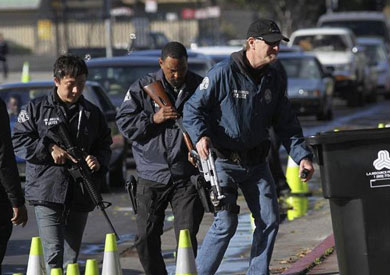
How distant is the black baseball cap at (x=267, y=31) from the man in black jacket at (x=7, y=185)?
1802mm

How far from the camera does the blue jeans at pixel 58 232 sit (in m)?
7.61

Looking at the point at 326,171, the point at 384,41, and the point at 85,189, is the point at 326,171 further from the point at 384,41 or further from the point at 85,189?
the point at 384,41

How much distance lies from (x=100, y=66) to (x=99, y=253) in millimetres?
7129

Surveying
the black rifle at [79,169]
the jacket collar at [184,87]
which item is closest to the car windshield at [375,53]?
the jacket collar at [184,87]

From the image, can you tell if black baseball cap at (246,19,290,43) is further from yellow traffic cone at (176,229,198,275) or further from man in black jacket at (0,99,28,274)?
man in black jacket at (0,99,28,274)

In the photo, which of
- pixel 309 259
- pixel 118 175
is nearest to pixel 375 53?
pixel 118 175

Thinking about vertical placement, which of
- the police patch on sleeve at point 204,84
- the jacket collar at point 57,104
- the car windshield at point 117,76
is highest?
the police patch on sleeve at point 204,84

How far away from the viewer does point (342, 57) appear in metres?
31.2

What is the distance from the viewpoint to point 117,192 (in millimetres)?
15578

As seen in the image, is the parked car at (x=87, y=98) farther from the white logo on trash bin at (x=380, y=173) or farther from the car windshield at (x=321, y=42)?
the car windshield at (x=321, y=42)

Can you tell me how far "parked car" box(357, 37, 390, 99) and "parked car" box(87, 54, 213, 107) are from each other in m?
18.6

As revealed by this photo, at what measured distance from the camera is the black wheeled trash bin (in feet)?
24.4

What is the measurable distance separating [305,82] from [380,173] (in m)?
18.2

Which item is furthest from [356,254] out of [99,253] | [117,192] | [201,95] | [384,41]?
[384,41]
